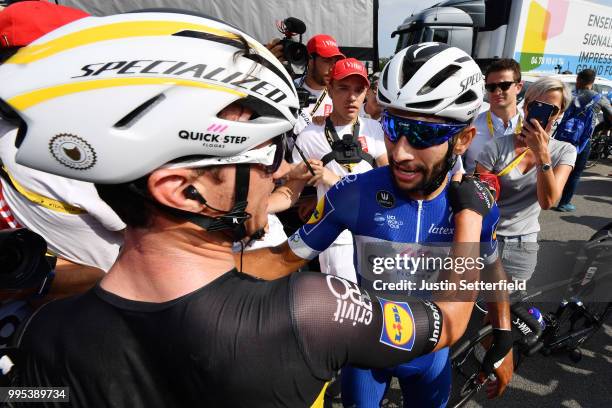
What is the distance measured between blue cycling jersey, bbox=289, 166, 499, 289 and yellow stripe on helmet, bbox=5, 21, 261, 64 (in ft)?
4.00

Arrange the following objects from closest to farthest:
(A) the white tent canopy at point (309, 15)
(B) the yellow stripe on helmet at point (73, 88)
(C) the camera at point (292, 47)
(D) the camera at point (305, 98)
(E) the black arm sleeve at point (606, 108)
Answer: (B) the yellow stripe on helmet at point (73, 88) → (D) the camera at point (305, 98) → (C) the camera at point (292, 47) → (A) the white tent canopy at point (309, 15) → (E) the black arm sleeve at point (606, 108)

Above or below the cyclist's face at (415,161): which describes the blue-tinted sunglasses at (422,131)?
above

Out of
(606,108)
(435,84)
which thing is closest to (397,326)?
(435,84)

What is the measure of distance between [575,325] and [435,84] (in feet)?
10.6

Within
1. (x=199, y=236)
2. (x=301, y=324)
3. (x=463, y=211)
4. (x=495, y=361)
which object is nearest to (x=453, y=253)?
(x=463, y=211)

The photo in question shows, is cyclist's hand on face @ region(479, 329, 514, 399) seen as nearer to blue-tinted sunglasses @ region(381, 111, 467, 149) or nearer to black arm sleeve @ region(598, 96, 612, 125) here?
blue-tinted sunglasses @ region(381, 111, 467, 149)

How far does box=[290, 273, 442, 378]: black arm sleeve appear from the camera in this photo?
0.91 meters

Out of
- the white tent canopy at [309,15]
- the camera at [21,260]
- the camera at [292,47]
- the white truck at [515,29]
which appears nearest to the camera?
the camera at [21,260]

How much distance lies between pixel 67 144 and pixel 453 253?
1.49 meters

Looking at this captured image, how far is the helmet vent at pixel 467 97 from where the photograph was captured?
1.72m

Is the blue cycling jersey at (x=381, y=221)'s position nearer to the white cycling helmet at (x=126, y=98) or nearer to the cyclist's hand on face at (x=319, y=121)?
the white cycling helmet at (x=126, y=98)

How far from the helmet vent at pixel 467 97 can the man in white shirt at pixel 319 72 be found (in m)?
2.45

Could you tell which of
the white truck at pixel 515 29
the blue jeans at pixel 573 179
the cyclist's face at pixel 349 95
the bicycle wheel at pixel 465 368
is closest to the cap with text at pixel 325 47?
the cyclist's face at pixel 349 95

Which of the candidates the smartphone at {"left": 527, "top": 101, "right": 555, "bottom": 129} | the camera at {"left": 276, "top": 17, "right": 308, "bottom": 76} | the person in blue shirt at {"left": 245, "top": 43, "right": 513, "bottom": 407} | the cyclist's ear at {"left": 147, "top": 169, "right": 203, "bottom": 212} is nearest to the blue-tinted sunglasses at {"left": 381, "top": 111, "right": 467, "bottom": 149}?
the person in blue shirt at {"left": 245, "top": 43, "right": 513, "bottom": 407}
